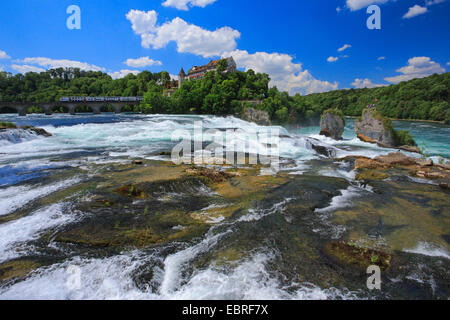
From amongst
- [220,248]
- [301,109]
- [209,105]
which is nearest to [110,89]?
[209,105]

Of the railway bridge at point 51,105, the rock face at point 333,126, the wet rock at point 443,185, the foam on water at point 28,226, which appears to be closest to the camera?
the foam on water at point 28,226

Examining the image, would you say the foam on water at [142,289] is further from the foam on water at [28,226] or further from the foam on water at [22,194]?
the foam on water at [22,194]

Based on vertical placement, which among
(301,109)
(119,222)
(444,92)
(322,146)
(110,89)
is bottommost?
(119,222)

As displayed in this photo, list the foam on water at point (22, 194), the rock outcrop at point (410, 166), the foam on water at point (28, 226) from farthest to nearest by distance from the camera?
the rock outcrop at point (410, 166), the foam on water at point (22, 194), the foam on water at point (28, 226)

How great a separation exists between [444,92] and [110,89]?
572 ft

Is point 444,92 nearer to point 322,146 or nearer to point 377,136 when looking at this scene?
point 377,136

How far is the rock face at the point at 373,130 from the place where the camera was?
83.1 feet

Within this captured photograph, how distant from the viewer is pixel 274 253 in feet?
16.5

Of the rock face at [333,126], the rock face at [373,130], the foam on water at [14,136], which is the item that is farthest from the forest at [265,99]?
the foam on water at [14,136]

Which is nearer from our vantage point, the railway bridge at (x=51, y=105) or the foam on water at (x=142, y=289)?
the foam on water at (x=142, y=289)

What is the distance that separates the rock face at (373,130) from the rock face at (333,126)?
8.23 feet

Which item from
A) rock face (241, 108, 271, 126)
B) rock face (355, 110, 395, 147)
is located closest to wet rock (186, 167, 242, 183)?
rock face (355, 110, 395, 147)

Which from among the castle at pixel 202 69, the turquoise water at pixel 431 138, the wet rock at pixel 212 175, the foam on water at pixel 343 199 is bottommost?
the foam on water at pixel 343 199

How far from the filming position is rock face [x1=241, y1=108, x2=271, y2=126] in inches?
2437
